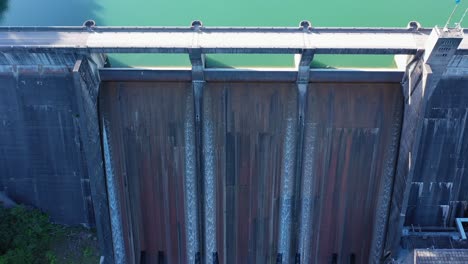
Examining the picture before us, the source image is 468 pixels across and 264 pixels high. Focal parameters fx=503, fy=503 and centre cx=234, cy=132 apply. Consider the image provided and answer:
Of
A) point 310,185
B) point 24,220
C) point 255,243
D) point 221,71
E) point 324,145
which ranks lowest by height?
point 255,243

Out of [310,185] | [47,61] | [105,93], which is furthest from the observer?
[310,185]

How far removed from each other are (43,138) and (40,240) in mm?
4262

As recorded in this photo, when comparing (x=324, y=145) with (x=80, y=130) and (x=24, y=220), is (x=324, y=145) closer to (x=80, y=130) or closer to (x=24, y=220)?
(x=80, y=130)

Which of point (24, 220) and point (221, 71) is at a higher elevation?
point (221, 71)

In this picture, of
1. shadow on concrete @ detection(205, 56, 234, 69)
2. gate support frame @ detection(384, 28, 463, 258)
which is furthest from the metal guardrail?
shadow on concrete @ detection(205, 56, 234, 69)

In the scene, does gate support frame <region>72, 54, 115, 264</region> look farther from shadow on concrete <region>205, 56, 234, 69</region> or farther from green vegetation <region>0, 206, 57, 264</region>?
shadow on concrete <region>205, 56, 234, 69</region>

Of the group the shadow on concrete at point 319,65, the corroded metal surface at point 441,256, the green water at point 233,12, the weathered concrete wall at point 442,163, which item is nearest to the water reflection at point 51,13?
the green water at point 233,12

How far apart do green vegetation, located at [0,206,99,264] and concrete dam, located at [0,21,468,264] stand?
0.53 m

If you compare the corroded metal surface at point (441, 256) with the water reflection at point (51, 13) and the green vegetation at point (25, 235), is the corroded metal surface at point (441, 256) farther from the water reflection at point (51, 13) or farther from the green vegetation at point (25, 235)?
the water reflection at point (51, 13)

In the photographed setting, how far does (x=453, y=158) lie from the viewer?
19828 mm

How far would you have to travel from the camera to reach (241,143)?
20.2 meters

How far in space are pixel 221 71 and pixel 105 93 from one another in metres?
4.59

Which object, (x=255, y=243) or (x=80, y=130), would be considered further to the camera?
(x=255, y=243)

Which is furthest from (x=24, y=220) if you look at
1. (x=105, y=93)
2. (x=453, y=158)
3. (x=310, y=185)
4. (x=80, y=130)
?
(x=453, y=158)
